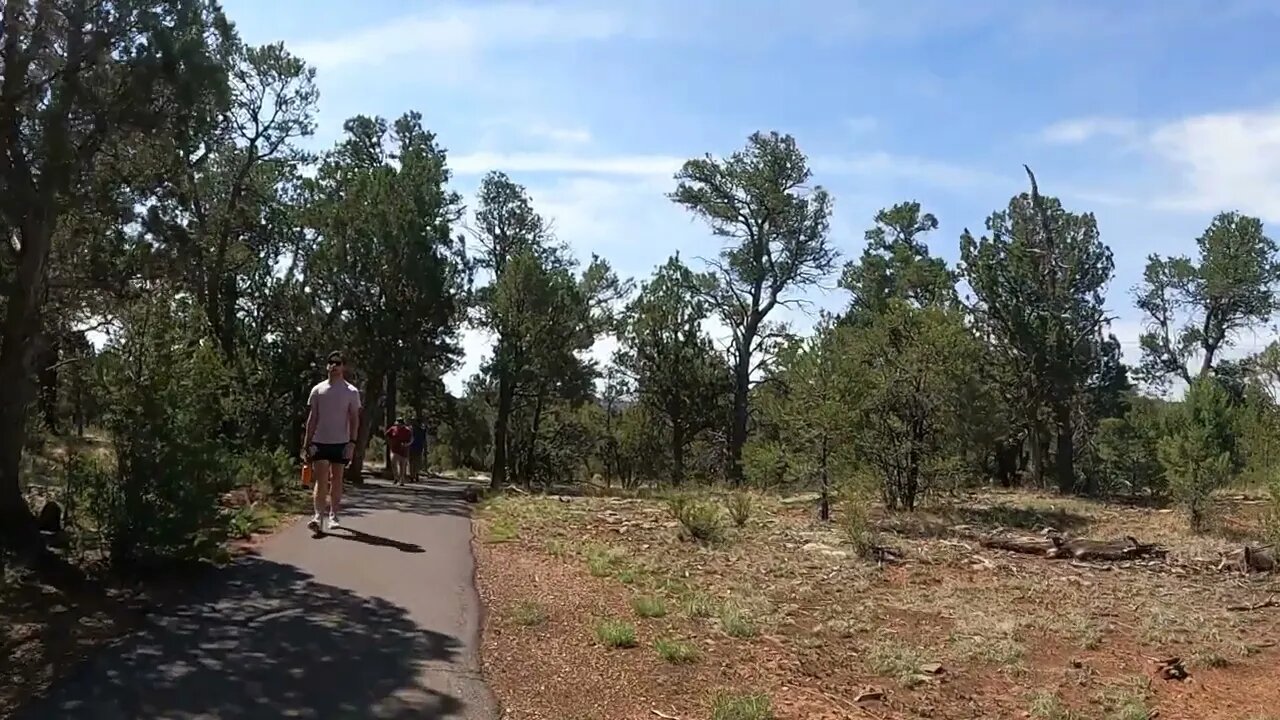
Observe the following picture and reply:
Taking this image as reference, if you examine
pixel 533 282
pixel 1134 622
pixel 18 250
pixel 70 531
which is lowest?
pixel 1134 622

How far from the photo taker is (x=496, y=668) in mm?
6488

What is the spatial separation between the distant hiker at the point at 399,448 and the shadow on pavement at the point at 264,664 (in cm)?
1700

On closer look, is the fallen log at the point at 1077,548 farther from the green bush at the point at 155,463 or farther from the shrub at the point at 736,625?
the green bush at the point at 155,463

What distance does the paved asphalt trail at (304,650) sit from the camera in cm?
541

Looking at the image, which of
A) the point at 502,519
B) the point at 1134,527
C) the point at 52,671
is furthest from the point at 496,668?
the point at 1134,527

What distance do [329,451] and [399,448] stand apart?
1475 centimetres

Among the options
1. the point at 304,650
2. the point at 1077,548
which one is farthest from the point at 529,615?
the point at 1077,548

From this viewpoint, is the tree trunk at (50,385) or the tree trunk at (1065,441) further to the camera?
the tree trunk at (1065,441)

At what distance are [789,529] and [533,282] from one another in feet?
68.0

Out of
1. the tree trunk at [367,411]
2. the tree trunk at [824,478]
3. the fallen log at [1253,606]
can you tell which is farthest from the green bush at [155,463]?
the tree trunk at [367,411]

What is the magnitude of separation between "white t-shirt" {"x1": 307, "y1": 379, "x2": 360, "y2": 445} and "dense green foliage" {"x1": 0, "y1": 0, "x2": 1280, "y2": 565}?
1.03 meters

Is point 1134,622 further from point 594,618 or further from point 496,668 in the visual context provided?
point 496,668

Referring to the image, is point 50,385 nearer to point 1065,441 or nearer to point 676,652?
point 676,652

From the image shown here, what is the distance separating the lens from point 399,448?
2505 cm
